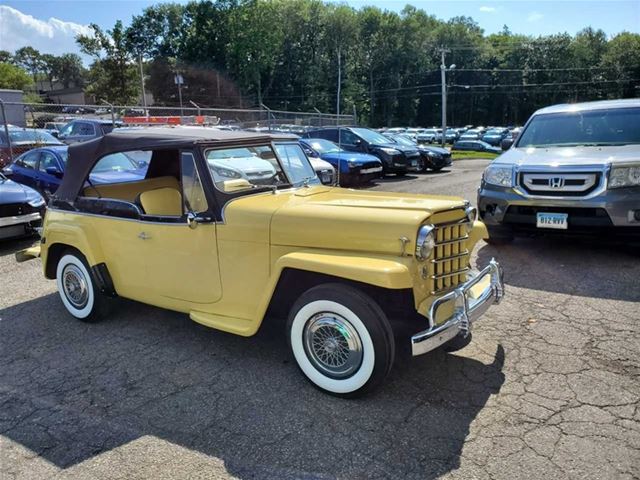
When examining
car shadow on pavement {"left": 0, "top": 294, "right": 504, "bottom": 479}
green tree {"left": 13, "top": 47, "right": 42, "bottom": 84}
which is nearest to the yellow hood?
car shadow on pavement {"left": 0, "top": 294, "right": 504, "bottom": 479}

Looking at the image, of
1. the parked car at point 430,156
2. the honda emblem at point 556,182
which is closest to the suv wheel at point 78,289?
the honda emblem at point 556,182

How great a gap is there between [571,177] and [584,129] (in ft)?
4.83

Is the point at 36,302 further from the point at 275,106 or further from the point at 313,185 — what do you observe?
the point at 275,106

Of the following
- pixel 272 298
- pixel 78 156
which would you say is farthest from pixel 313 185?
pixel 78 156

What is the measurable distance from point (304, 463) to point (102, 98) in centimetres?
5493

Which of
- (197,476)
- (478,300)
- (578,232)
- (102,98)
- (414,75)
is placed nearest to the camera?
(197,476)

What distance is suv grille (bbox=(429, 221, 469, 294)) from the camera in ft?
10.5

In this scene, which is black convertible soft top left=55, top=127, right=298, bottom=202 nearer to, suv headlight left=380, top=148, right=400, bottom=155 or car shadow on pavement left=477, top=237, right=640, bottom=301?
car shadow on pavement left=477, top=237, right=640, bottom=301

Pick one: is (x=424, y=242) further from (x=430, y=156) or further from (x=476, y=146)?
(x=476, y=146)

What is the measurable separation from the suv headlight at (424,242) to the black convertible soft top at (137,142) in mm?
1765

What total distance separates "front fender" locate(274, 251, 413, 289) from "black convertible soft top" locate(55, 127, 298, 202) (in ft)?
4.22

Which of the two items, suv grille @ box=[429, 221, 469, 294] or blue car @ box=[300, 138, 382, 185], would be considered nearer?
suv grille @ box=[429, 221, 469, 294]

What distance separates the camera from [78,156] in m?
4.55

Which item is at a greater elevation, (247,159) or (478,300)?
(247,159)
